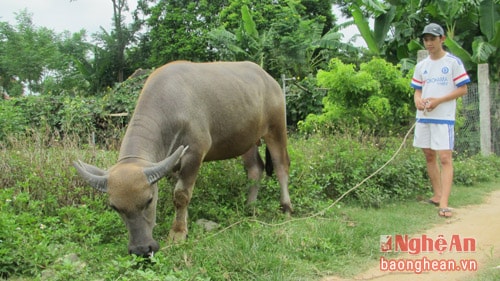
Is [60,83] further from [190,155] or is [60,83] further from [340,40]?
[190,155]

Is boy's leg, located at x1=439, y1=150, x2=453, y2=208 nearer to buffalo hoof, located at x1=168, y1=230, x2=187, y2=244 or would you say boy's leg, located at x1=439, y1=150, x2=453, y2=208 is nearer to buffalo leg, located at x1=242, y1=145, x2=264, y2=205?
buffalo leg, located at x1=242, y1=145, x2=264, y2=205

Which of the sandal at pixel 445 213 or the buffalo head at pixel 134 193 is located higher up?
the buffalo head at pixel 134 193

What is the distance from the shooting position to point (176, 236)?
4426 mm

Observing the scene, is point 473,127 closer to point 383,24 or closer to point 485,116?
point 485,116

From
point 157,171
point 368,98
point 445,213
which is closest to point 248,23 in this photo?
point 368,98

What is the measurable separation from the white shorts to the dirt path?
89cm

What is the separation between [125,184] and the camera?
3.68 m

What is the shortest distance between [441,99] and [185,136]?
3063 mm

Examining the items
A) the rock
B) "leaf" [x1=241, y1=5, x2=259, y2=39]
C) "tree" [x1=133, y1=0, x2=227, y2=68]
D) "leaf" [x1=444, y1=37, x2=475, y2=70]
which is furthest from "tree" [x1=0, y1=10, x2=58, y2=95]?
the rock

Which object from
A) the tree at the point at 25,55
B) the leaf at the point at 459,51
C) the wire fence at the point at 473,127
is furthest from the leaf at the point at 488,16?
the tree at the point at 25,55

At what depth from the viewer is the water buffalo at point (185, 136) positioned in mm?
3723

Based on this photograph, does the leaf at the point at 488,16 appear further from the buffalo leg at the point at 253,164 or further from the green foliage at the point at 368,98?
the buffalo leg at the point at 253,164

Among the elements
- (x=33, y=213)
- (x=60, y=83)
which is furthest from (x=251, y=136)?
(x=60, y=83)

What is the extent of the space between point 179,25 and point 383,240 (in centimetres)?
2355
